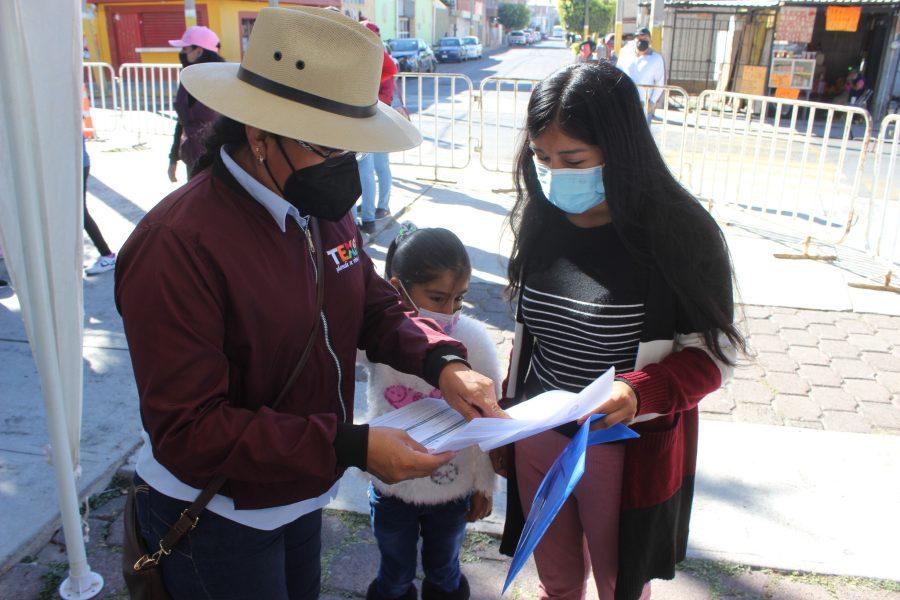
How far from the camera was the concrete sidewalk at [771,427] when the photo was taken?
2.98 metres

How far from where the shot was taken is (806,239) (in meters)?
6.86

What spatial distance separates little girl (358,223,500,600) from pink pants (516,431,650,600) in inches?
8.2

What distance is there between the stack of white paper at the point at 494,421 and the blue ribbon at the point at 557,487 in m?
0.06

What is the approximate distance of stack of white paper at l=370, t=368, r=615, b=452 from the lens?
5.09ft

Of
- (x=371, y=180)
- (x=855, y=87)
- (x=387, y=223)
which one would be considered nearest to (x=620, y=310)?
(x=371, y=180)

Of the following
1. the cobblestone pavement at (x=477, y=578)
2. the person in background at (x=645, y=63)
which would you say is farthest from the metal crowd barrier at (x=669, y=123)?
the cobblestone pavement at (x=477, y=578)

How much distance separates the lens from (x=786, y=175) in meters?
11.0

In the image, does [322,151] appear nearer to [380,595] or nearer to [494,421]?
[494,421]

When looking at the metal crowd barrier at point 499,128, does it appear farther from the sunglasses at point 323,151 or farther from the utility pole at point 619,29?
the sunglasses at point 323,151

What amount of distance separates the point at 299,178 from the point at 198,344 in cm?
40

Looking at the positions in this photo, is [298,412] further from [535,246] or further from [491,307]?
[491,307]

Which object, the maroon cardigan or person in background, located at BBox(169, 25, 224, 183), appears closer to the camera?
the maroon cardigan

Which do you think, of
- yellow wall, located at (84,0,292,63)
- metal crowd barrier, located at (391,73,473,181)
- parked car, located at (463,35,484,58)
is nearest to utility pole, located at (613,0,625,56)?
metal crowd barrier, located at (391,73,473,181)

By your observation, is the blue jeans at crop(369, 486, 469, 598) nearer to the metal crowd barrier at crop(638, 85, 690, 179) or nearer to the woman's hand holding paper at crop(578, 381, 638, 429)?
the woman's hand holding paper at crop(578, 381, 638, 429)
